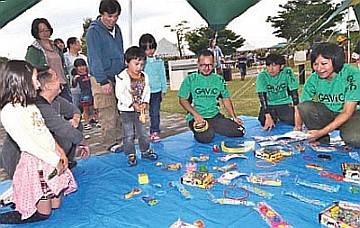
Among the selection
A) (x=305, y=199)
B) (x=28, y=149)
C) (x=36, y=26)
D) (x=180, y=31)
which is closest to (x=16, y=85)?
(x=28, y=149)

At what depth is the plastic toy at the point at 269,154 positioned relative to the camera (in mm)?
1985

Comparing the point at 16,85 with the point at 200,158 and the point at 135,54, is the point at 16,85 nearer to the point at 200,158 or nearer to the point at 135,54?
the point at 135,54

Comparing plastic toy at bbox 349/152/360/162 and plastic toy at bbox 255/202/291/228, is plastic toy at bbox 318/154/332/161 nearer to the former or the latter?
plastic toy at bbox 349/152/360/162

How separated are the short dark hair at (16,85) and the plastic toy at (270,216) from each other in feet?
2.98

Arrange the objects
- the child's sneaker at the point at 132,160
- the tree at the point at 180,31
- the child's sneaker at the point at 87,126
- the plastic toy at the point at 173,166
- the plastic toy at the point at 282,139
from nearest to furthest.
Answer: the plastic toy at the point at 173,166 → the child's sneaker at the point at 132,160 → the plastic toy at the point at 282,139 → the child's sneaker at the point at 87,126 → the tree at the point at 180,31

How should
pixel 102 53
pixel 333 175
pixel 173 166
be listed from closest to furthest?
1. pixel 333 175
2. pixel 173 166
3. pixel 102 53

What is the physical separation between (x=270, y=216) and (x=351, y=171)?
0.54m

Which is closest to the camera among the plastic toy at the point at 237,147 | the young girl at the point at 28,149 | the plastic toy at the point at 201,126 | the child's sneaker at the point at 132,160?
the young girl at the point at 28,149

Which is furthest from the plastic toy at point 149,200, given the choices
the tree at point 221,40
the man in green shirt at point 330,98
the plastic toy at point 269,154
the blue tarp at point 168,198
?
the tree at point 221,40

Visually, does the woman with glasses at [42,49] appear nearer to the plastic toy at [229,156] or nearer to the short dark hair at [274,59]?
the plastic toy at [229,156]

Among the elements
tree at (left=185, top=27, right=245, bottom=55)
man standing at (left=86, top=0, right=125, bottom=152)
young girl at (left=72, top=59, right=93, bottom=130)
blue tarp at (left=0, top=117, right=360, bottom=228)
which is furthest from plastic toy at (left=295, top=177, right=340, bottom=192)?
tree at (left=185, top=27, right=245, bottom=55)

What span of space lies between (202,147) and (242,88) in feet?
7.06

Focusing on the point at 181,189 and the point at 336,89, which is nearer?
the point at 181,189

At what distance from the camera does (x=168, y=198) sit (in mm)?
1567
